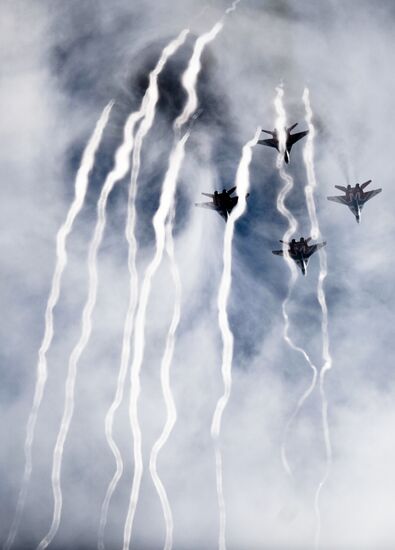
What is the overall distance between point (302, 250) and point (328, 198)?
6013 millimetres

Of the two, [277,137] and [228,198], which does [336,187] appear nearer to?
[277,137]

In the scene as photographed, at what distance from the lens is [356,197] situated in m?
41.6

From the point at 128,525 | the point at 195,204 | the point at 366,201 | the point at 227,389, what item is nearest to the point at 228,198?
the point at 195,204

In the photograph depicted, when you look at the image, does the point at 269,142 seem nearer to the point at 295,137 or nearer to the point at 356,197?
the point at 295,137

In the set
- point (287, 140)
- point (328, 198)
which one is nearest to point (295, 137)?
point (287, 140)

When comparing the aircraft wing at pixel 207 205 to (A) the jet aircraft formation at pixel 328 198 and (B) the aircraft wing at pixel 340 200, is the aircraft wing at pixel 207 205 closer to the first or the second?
(A) the jet aircraft formation at pixel 328 198

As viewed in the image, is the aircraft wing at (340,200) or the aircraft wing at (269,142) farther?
the aircraft wing at (340,200)

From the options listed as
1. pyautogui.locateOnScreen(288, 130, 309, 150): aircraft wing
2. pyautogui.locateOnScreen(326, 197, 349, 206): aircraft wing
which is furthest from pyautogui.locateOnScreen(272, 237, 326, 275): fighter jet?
pyautogui.locateOnScreen(288, 130, 309, 150): aircraft wing

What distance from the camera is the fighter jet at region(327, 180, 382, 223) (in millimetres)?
41438

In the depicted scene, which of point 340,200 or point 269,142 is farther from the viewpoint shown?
point 340,200

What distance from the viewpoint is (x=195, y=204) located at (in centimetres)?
4100

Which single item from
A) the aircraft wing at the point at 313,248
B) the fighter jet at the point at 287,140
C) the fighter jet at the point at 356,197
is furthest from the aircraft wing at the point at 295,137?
the aircraft wing at the point at 313,248

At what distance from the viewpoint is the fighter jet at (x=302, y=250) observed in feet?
137

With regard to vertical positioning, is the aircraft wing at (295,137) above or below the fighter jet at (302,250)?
above
